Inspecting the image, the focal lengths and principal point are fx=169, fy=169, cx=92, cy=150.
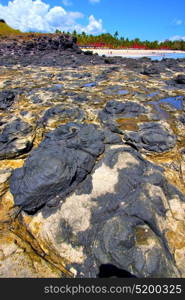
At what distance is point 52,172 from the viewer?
259cm

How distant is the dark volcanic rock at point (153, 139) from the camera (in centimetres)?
368

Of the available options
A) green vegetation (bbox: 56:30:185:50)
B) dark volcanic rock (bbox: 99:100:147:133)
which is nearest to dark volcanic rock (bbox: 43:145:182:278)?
dark volcanic rock (bbox: 99:100:147:133)

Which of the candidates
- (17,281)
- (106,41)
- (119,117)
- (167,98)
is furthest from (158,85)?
(106,41)

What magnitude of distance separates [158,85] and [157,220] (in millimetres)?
7381

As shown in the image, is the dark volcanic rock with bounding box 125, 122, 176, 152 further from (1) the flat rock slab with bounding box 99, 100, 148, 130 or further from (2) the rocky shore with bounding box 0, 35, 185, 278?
(1) the flat rock slab with bounding box 99, 100, 148, 130

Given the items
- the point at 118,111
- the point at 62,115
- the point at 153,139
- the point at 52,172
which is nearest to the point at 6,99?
the point at 62,115

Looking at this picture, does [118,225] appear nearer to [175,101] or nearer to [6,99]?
[175,101]

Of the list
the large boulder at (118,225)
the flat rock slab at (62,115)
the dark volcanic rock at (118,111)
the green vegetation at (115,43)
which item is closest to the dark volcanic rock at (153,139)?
the dark volcanic rock at (118,111)

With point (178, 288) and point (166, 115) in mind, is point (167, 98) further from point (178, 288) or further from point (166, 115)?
point (178, 288)

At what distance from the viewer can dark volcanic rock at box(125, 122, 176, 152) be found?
145 inches

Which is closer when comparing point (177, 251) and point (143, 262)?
point (143, 262)

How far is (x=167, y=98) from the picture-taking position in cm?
646

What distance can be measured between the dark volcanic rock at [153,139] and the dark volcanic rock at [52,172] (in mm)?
964

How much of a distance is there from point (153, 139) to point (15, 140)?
3.08m
